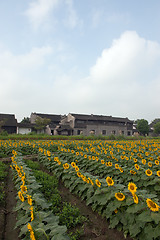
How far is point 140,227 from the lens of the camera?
2236mm

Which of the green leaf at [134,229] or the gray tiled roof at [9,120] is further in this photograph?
the gray tiled roof at [9,120]

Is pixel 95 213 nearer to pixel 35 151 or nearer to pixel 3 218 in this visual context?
pixel 3 218

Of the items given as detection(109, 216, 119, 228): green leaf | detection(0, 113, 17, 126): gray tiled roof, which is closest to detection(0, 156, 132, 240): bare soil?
detection(109, 216, 119, 228): green leaf

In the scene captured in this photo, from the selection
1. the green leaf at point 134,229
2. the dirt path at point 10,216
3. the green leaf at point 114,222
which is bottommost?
the dirt path at point 10,216

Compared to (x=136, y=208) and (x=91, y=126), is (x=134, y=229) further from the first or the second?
(x=91, y=126)

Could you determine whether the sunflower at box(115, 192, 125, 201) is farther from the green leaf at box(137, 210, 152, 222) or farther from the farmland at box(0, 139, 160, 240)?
the green leaf at box(137, 210, 152, 222)

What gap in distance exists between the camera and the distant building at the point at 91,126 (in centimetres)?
3562

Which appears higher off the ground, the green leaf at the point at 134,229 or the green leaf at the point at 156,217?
the green leaf at the point at 156,217

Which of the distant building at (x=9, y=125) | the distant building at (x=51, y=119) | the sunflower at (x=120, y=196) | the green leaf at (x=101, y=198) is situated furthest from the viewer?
the distant building at (x=51, y=119)

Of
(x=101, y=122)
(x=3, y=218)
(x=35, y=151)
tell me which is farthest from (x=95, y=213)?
(x=101, y=122)

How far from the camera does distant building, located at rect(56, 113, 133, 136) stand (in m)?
35.6

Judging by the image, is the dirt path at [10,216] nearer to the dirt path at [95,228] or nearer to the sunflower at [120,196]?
the dirt path at [95,228]

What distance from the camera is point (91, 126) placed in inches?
1437

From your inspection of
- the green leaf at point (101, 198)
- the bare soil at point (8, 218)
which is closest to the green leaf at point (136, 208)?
the green leaf at point (101, 198)
